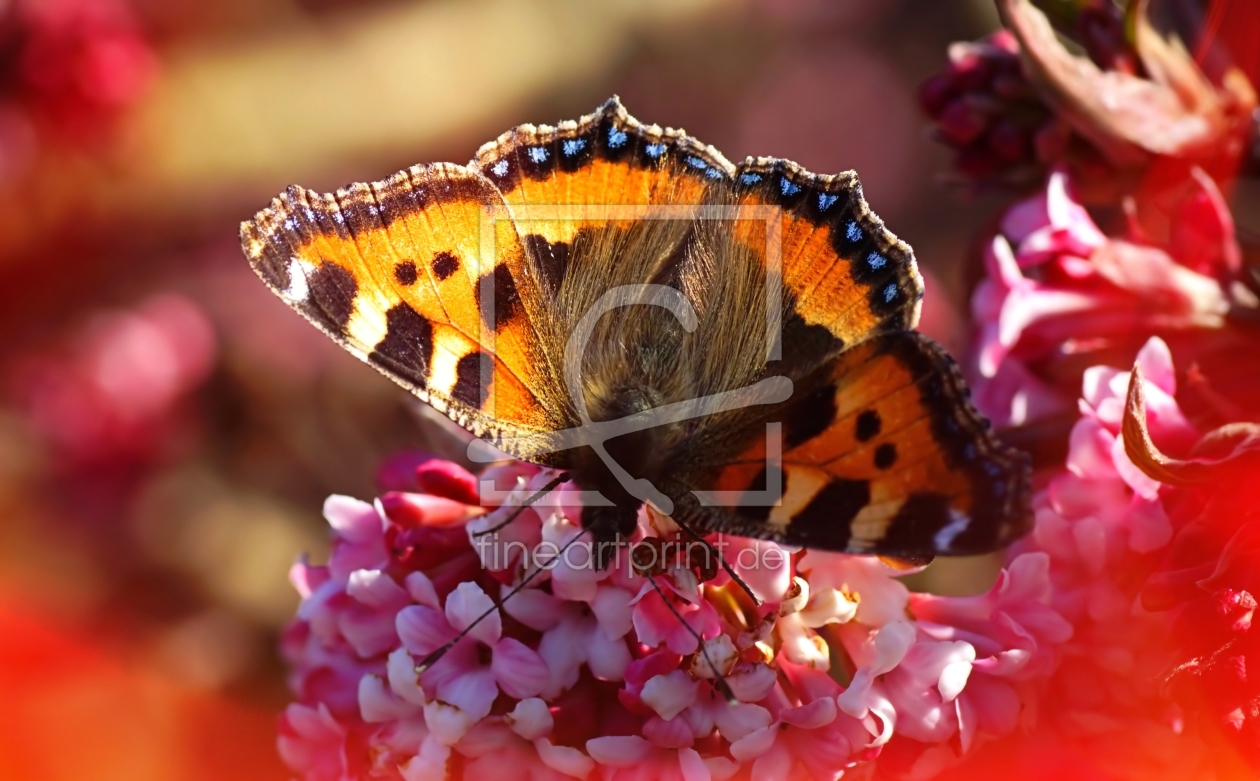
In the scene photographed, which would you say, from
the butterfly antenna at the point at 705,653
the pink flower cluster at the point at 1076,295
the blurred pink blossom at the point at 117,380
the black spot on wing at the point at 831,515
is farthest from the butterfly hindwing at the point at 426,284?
the blurred pink blossom at the point at 117,380

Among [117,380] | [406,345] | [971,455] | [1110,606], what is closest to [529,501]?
[406,345]

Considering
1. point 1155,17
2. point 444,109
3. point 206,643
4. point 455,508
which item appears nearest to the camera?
point 455,508

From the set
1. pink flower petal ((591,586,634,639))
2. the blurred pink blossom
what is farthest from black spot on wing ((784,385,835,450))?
the blurred pink blossom

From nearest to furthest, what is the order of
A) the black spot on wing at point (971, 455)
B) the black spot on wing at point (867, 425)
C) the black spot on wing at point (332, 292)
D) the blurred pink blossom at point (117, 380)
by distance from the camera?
the black spot on wing at point (971, 455) → the black spot on wing at point (867, 425) → the black spot on wing at point (332, 292) → the blurred pink blossom at point (117, 380)

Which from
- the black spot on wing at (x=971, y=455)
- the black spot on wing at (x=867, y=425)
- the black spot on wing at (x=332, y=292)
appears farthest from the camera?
the black spot on wing at (x=332, y=292)

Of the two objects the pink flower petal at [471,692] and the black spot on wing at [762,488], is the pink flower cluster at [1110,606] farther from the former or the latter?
the pink flower petal at [471,692]

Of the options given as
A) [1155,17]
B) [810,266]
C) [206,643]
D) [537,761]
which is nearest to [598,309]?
[810,266]

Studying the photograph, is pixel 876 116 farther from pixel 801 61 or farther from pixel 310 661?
pixel 310 661
